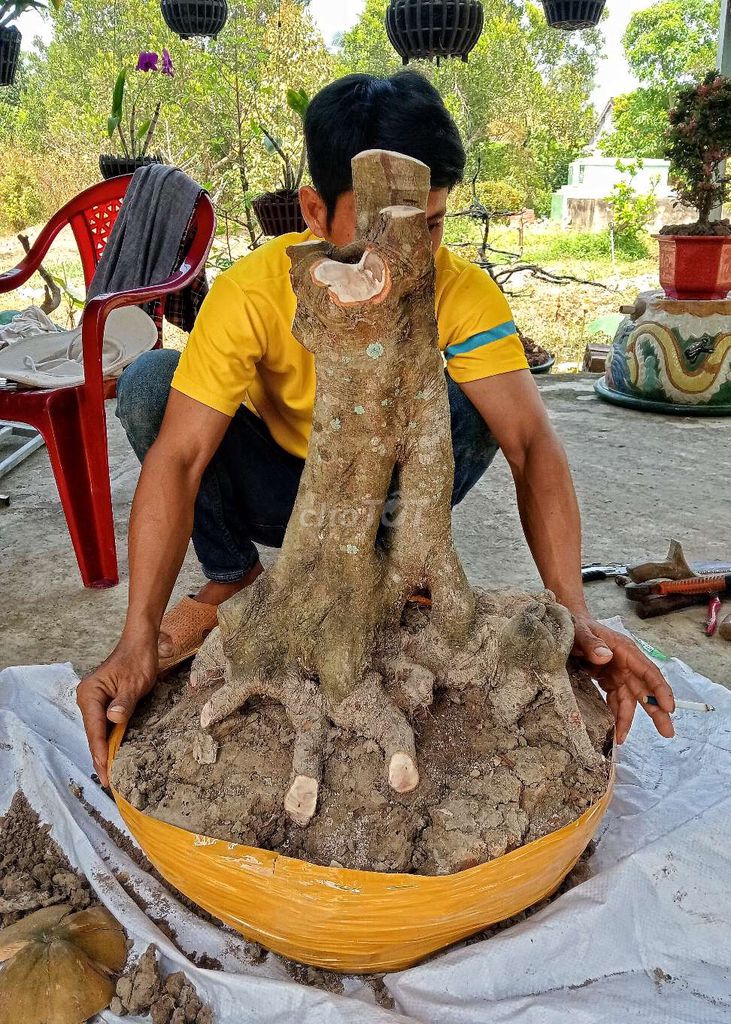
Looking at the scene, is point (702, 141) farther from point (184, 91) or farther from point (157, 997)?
point (184, 91)

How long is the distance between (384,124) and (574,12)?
496cm

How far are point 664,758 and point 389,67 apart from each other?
1823 centimetres

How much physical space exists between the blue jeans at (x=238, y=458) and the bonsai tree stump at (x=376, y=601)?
1.57ft

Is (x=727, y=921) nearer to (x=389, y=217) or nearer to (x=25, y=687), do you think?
(x=389, y=217)

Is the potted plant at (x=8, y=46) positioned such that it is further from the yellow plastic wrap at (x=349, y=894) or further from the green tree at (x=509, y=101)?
the green tree at (x=509, y=101)

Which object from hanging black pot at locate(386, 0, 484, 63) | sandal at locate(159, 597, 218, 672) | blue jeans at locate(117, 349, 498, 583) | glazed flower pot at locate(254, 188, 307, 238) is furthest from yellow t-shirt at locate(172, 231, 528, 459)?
hanging black pot at locate(386, 0, 484, 63)

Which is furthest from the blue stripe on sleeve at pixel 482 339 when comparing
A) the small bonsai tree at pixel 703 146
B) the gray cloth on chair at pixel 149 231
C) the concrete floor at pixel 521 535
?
the small bonsai tree at pixel 703 146

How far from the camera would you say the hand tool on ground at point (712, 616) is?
1838mm

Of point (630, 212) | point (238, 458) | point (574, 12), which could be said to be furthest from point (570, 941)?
point (630, 212)

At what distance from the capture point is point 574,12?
4.98 meters

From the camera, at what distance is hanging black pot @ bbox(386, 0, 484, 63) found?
4211 mm

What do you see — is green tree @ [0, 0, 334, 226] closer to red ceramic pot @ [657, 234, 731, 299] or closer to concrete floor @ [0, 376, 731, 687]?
red ceramic pot @ [657, 234, 731, 299]

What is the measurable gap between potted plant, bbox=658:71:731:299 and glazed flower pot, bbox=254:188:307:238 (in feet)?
5.94

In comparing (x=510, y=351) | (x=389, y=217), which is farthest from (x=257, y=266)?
(x=389, y=217)
